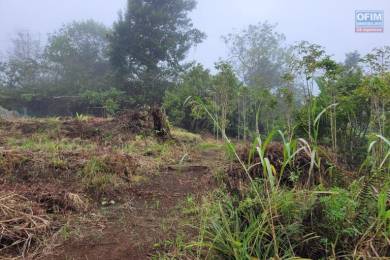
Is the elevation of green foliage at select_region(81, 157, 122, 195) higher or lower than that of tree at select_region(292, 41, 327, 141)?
lower

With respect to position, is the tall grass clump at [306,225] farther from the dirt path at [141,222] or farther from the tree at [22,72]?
the tree at [22,72]

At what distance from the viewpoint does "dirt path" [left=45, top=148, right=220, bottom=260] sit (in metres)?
1.59

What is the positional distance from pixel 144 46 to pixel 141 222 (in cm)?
1259

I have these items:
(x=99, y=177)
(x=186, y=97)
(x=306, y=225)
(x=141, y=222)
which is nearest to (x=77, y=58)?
(x=186, y=97)

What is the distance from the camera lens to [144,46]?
13.6 meters

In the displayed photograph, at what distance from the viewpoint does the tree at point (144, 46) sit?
13.4 meters

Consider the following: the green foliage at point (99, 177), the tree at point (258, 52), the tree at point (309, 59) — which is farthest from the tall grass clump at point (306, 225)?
the tree at point (258, 52)

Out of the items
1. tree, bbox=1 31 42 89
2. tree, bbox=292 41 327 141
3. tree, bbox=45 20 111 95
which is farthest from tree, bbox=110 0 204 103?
tree, bbox=292 41 327 141

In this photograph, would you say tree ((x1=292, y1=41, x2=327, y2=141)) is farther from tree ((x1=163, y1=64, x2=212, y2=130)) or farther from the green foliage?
tree ((x1=163, y1=64, x2=212, y2=130))

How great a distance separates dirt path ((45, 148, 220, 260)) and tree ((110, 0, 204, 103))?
10753mm

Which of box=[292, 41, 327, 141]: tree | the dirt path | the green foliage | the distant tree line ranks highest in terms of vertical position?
the distant tree line

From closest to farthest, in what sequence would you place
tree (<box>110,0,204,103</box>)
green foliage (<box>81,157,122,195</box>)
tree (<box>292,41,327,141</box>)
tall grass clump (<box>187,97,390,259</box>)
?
tall grass clump (<box>187,97,390,259</box>), tree (<box>292,41,327,141</box>), green foliage (<box>81,157,122,195</box>), tree (<box>110,0,204,103</box>)

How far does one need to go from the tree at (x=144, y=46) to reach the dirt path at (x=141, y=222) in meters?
10.8

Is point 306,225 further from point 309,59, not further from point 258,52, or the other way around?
point 258,52
